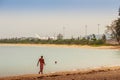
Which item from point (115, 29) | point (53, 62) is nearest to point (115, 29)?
point (115, 29)

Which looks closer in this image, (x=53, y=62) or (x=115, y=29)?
(x=53, y=62)

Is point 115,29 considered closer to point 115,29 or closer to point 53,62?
point 115,29

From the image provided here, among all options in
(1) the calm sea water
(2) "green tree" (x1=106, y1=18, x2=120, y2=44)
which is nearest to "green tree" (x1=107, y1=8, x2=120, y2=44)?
(2) "green tree" (x1=106, y1=18, x2=120, y2=44)

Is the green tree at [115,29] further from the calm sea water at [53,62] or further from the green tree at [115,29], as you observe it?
the calm sea water at [53,62]

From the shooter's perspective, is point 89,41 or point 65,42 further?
point 65,42

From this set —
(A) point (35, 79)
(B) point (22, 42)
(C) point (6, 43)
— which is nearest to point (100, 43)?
(B) point (22, 42)

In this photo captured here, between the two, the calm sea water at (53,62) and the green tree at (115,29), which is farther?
the green tree at (115,29)

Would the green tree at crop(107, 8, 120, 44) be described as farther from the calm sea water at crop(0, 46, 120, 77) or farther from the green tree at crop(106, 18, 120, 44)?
the calm sea water at crop(0, 46, 120, 77)

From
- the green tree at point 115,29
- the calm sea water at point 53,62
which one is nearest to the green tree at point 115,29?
the green tree at point 115,29

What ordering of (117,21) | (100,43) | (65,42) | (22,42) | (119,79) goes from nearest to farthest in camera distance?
1. (119,79)
2. (117,21)
3. (100,43)
4. (65,42)
5. (22,42)

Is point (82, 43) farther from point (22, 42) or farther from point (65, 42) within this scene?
point (22, 42)

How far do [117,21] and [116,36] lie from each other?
5187mm

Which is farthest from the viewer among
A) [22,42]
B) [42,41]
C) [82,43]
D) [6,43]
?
[6,43]

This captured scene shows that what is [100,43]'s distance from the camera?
110 metres
